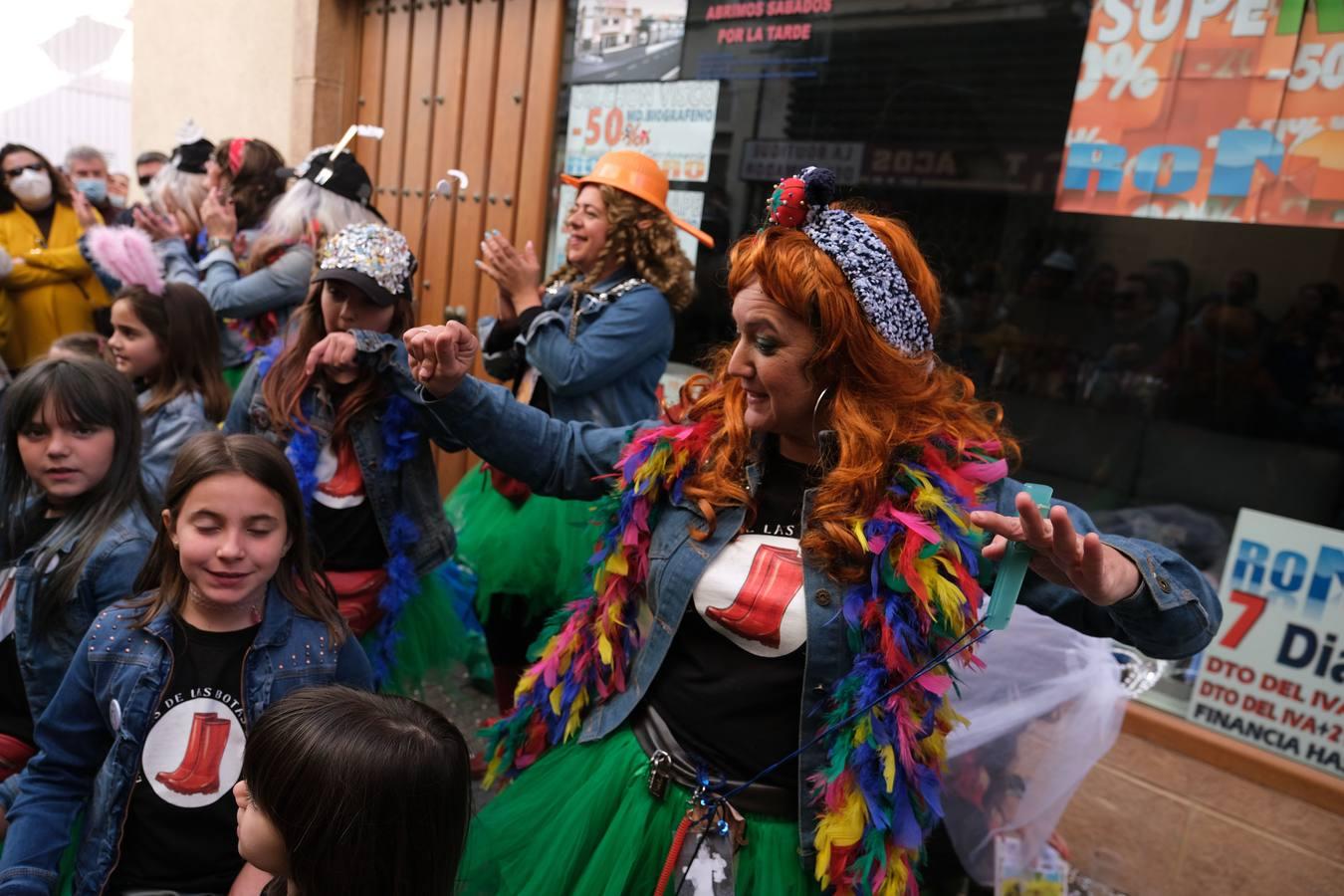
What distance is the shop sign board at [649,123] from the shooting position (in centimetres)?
453

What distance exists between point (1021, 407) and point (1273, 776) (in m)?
1.43

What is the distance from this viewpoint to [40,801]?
180 centimetres

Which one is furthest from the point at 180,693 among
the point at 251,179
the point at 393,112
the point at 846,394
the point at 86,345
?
the point at 393,112

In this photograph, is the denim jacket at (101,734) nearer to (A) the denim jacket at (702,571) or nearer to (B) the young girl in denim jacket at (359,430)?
(A) the denim jacket at (702,571)

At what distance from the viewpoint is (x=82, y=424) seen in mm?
2334

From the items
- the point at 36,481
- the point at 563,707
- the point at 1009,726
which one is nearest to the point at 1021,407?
the point at 1009,726

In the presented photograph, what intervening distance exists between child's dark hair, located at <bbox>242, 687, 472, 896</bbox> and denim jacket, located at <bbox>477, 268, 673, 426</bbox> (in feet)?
5.33

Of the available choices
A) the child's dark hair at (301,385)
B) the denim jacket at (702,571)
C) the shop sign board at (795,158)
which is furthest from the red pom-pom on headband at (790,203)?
the shop sign board at (795,158)

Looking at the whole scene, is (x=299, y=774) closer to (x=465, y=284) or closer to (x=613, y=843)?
(x=613, y=843)

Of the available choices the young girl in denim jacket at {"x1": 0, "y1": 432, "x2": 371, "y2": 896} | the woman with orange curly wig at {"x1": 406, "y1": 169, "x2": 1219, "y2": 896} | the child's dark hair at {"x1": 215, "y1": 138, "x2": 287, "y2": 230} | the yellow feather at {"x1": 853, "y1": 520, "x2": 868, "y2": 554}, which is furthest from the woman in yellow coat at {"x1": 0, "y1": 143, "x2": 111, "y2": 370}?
the yellow feather at {"x1": 853, "y1": 520, "x2": 868, "y2": 554}

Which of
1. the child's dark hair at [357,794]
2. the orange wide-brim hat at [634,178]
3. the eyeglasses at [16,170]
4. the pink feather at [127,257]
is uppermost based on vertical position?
the orange wide-brim hat at [634,178]

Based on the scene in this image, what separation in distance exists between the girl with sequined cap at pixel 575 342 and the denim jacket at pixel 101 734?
1.30 meters

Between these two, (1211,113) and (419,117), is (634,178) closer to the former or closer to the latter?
(1211,113)

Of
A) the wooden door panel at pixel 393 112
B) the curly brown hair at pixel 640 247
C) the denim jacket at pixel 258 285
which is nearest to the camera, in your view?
the curly brown hair at pixel 640 247
